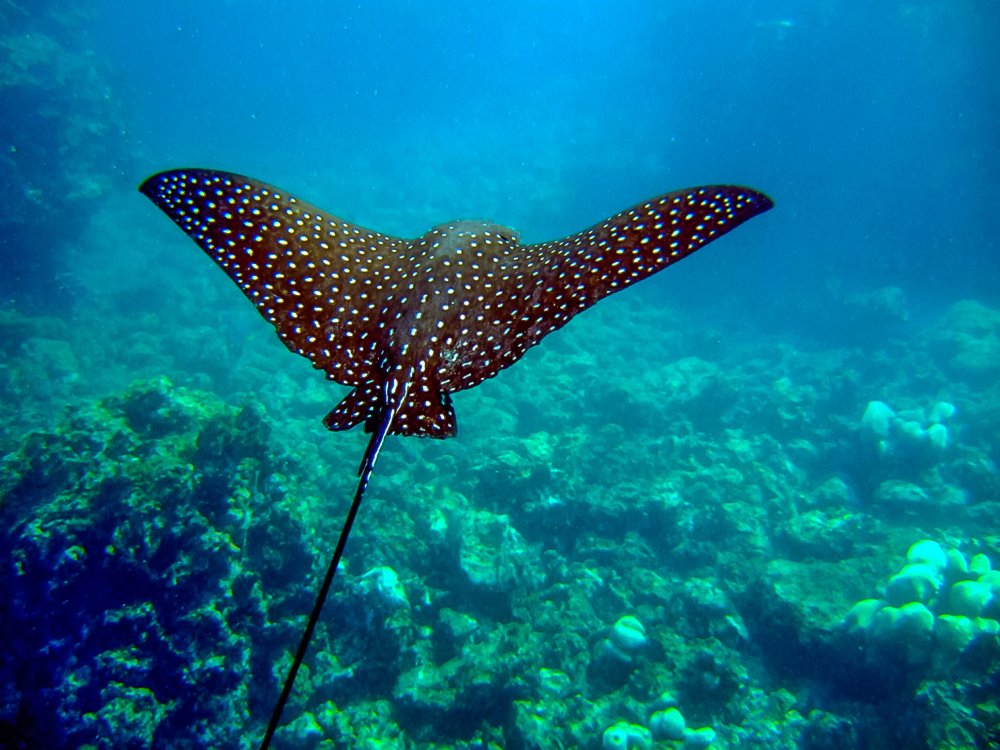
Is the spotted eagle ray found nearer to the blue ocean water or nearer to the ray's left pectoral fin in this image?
the ray's left pectoral fin

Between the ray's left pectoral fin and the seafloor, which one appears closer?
the ray's left pectoral fin

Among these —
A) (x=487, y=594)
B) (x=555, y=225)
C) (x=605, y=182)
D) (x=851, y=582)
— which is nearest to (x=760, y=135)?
(x=605, y=182)

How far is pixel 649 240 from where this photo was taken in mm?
3529

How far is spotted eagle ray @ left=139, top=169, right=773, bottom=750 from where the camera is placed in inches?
135

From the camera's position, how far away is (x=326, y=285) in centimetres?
398

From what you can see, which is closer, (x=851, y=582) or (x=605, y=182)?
(x=851, y=582)

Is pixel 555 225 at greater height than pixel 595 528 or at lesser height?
greater

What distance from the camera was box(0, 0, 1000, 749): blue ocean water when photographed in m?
5.88

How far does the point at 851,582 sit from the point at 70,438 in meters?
13.5

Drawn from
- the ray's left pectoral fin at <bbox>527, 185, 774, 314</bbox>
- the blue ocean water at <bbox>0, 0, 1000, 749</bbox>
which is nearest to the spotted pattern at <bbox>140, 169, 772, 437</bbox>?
the ray's left pectoral fin at <bbox>527, 185, 774, 314</bbox>

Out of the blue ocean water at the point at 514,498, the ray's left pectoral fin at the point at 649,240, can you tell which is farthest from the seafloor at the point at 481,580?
the ray's left pectoral fin at the point at 649,240

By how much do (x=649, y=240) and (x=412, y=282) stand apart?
1.90 m

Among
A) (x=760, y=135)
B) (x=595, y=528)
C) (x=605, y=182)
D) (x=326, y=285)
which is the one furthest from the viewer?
(x=760, y=135)

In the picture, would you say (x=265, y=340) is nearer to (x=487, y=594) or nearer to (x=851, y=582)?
(x=487, y=594)
